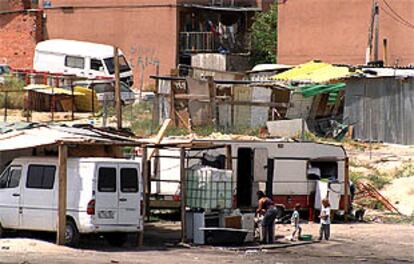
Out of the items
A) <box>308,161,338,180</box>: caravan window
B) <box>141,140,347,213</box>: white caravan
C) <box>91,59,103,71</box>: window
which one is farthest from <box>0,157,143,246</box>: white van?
<box>91,59,103,71</box>: window

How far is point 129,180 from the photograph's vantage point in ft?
85.0

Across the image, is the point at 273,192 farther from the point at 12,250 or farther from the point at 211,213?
the point at 12,250

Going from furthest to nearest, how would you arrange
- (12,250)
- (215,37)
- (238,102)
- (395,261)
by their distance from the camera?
(215,37), (238,102), (395,261), (12,250)

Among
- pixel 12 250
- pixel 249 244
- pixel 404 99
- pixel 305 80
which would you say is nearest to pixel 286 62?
pixel 305 80

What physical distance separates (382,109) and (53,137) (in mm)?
23019

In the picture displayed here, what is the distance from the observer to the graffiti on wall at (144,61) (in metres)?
64.9

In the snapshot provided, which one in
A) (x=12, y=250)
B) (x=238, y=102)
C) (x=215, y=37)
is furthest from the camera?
(x=215, y=37)

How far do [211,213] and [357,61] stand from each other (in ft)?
107

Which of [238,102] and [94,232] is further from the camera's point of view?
[238,102]

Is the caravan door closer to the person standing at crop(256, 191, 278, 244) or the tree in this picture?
the person standing at crop(256, 191, 278, 244)

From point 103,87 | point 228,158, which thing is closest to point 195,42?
point 103,87

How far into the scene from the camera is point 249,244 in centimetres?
2817

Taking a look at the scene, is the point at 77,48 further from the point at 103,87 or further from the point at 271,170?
the point at 271,170

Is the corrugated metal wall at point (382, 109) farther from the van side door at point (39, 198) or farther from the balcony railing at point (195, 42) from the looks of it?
the van side door at point (39, 198)
